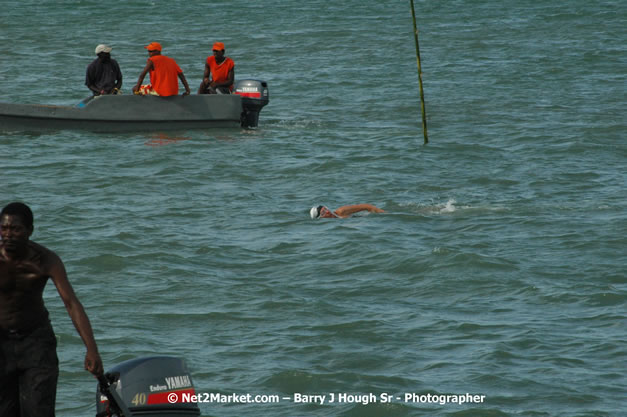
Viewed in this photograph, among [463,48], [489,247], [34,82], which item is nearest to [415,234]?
[489,247]

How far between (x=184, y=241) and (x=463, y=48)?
20047mm

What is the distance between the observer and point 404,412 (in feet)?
26.5

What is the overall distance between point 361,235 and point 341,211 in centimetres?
97

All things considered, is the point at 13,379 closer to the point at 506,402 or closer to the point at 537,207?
the point at 506,402

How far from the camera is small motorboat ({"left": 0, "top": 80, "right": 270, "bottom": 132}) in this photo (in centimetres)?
1888

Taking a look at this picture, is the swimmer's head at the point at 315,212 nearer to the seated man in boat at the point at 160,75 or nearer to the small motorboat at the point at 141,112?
the seated man in boat at the point at 160,75

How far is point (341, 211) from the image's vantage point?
14.1m

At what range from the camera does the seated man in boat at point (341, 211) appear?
13883 millimetres

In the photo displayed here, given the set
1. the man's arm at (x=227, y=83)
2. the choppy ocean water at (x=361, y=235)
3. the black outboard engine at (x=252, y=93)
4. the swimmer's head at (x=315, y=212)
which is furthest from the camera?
the black outboard engine at (x=252, y=93)

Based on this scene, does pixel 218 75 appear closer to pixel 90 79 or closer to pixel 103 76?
pixel 103 76

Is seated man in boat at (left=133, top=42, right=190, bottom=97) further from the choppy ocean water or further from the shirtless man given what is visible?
the shirtless man

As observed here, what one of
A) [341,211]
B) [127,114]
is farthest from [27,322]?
[127,114]

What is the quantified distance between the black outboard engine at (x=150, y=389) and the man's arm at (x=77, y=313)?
0.39 metres

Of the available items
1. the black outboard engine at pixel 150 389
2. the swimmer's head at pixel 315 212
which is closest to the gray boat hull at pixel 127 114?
the swimmer's head at pixel 315 212
